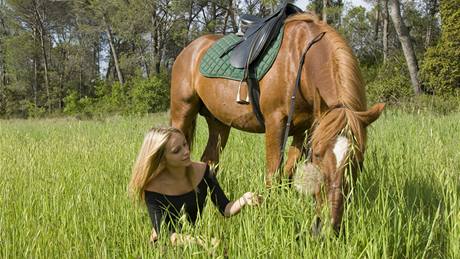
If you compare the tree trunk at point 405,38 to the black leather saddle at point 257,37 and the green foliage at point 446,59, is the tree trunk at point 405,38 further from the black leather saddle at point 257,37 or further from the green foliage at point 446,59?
the black leather saddle at point 257,37

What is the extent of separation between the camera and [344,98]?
250 centimetres

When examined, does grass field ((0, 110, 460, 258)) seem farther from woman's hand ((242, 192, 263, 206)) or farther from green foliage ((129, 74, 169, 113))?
green foliage ((129, 74, 169, 113))

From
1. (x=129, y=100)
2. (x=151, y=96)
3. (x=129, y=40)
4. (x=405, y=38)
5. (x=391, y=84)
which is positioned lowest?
(x=129, y=100)

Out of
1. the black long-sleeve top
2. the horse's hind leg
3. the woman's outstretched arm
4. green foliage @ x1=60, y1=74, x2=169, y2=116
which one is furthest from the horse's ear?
green foliage @ x1=60, y1=74, x2=169, y2=116

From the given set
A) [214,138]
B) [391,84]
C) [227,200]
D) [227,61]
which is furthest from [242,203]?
[391,84]

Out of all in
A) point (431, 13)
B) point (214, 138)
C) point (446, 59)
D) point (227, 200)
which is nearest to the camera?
point (227, 200)

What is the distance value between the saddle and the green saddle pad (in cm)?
5

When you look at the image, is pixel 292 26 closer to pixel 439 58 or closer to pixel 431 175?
pixel 431 175

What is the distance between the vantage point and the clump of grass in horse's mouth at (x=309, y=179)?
7.04ft

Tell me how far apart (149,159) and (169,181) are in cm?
22

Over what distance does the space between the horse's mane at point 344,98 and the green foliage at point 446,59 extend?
10995 millimetres

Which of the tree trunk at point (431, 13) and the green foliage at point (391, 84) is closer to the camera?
the green foliage at point (391, 84)

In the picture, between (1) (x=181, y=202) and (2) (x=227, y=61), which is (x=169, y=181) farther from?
(2) (x=227, y=61)

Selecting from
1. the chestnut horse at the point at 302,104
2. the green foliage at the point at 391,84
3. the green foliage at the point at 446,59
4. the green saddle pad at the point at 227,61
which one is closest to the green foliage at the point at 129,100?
the green foliage at the point at 391,84
